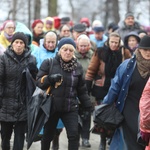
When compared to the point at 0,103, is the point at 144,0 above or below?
above

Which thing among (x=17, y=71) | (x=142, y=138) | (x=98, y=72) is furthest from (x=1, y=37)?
(x=142, y=138)

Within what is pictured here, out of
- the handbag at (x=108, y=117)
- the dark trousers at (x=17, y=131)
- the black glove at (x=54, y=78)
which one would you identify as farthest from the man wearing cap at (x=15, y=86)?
the handbag at (x=108, y=117)

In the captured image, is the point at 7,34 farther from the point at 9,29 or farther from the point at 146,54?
the point at 146,54

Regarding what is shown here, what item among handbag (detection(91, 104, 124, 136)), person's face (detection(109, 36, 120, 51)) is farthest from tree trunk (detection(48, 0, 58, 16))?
handbag (detection(91, 104, 124, 136))

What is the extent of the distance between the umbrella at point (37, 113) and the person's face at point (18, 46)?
607 millimetres

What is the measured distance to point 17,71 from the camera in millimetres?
7168

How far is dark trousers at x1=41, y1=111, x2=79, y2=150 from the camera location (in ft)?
23.0

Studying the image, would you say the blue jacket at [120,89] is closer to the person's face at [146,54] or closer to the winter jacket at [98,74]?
the person's face at [146,54]

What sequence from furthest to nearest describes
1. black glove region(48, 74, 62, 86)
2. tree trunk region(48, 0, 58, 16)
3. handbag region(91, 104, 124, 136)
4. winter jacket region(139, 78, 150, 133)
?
tree trunk region(48, 0, 58, 16) < black glove region(48, 74, 62, 86) < handbag region(91, 104, 124, 136) < winter jacket region(139, 78, 150, 133)

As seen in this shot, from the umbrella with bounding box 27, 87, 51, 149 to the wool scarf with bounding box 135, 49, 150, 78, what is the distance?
1340 millimetres

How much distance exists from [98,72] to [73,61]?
5.49 feet

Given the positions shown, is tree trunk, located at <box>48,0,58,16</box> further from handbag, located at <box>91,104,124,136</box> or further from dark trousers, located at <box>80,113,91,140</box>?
handbag, located at <box>91,104,124,136</box>

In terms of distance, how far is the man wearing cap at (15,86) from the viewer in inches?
282

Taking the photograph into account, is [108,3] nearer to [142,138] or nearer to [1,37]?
[1,37]
